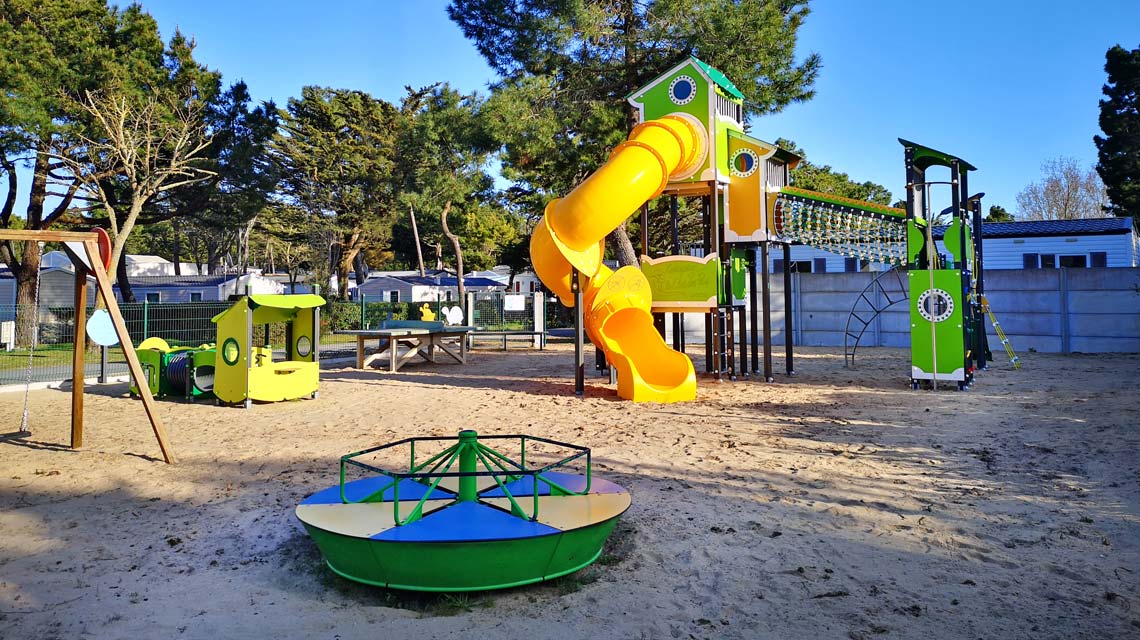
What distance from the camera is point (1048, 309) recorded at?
19.4 metres

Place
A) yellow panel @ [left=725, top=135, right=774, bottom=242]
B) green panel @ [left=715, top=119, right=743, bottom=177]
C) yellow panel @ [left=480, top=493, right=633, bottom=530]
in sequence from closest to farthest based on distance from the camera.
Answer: yellow panel @ [left=480, top=493, right=633, bottom=530] < green panel @ [left=715, top=119, right=743, bottom=177] < yellow panel @ [left=725, top=135, right=774, bottom=242]

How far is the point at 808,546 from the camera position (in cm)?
463

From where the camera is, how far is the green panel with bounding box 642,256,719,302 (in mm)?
12484

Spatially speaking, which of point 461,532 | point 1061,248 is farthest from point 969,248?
point 1061,248

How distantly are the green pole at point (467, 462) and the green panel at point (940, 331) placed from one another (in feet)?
32.8

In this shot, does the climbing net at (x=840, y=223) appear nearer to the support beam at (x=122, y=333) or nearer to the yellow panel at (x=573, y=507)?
the yellow panel at (x=573, y=507)

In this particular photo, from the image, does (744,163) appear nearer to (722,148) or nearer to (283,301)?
(722,148)

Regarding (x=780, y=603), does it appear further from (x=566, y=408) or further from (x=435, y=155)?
(x=435, y=155)

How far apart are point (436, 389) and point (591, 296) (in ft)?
12.0

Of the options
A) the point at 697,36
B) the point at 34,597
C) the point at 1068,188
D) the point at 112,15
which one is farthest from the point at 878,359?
the point at 1068,188

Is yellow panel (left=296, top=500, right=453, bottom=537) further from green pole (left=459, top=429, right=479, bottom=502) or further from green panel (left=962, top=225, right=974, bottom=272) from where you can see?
green panel (left=962, top=225, right=974, bottom=272)

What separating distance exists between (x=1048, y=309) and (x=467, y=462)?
66.2 feet

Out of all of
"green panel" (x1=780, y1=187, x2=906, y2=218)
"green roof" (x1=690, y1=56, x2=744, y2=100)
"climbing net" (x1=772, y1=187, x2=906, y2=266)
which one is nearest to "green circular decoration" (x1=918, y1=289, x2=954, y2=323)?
"climbing net" (x1=772, y1=187, x2=906, y2=266)

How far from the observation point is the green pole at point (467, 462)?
443 centimetres
